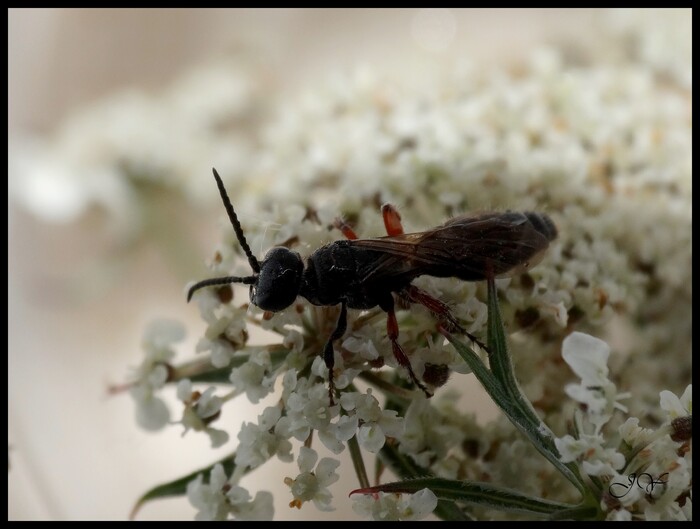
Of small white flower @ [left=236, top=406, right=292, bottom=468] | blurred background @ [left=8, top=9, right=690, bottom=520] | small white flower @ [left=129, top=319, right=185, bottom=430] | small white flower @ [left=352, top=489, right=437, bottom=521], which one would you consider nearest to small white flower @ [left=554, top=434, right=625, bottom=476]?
small white flower @ [left=352, top=489, right=437, bottom=521]

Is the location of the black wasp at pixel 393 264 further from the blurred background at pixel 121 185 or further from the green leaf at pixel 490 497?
the blurred background at pixel 121 185

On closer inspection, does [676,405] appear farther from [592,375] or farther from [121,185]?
[121,185]

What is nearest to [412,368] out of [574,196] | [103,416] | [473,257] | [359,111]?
[473,257]

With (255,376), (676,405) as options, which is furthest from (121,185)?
(676,405)

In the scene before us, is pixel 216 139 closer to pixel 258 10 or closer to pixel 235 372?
pixel 258 10

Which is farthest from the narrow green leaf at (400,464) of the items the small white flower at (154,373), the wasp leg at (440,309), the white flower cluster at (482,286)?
the small white flower at (154,373)

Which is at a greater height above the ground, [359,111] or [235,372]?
[359,111]
